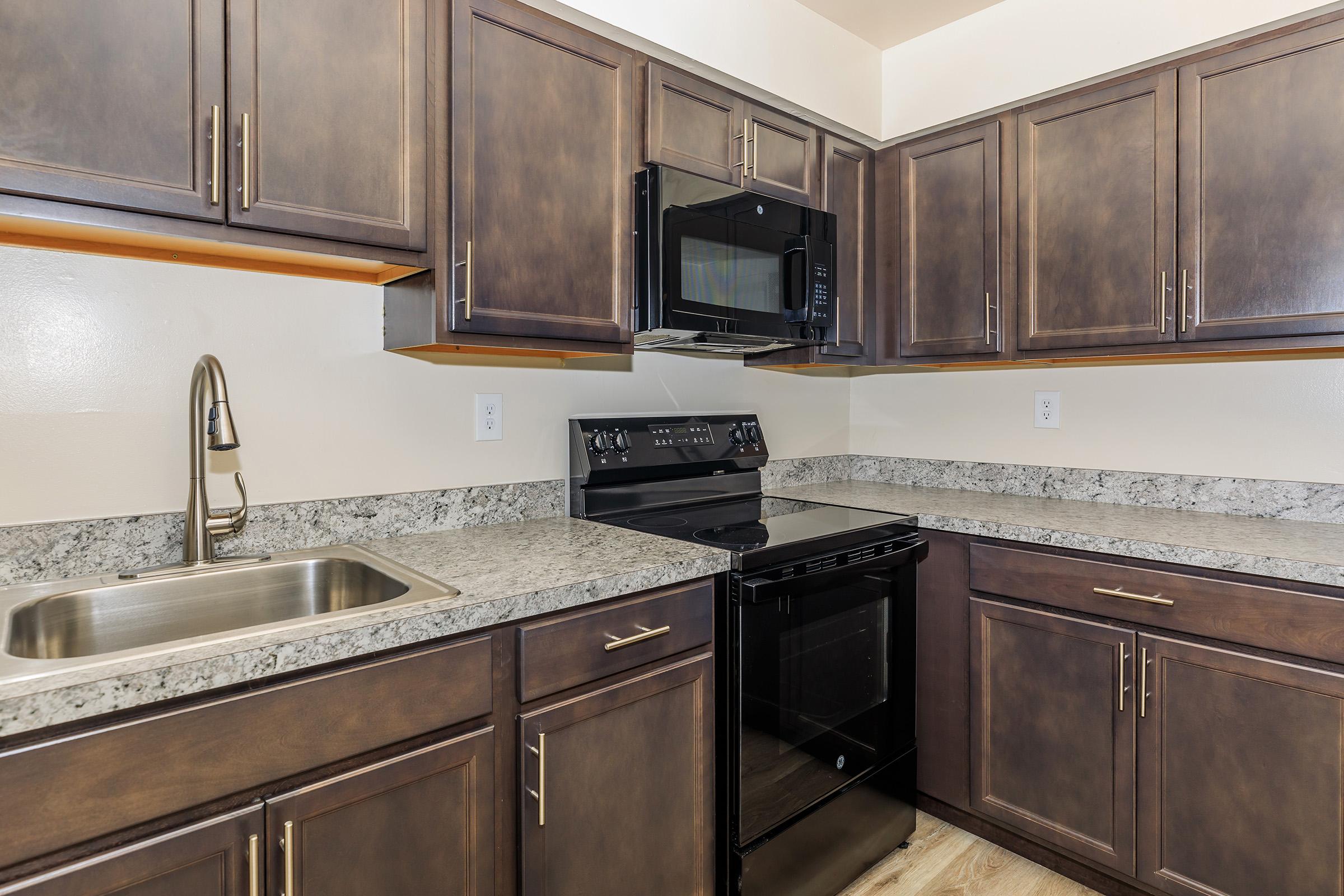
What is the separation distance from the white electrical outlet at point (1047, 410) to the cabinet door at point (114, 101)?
231 cm

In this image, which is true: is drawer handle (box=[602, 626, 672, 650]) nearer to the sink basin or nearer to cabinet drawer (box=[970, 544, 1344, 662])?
the sink basin

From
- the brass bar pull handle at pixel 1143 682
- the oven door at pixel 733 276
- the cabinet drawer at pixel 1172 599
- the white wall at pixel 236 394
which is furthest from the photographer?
the oven door at pixel 733 276

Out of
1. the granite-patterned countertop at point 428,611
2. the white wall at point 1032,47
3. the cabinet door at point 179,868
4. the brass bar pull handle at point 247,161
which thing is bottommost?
the cabinet door at point 179,868

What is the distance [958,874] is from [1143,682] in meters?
0.71

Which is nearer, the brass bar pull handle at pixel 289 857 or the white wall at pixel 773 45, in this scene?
the brass bar pull handle at pixel 289 857

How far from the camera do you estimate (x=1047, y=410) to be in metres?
2.34

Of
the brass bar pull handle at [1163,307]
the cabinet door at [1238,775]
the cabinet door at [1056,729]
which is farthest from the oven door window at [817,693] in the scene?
the brass bar pull handle at [1163,307]

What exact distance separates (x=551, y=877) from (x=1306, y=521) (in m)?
2.04

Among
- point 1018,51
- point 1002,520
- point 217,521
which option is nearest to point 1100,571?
point 1002,520

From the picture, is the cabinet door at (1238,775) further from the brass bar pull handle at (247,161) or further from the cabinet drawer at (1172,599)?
the brass bar pull handle at (247,161)

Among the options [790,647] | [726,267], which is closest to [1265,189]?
[726,267]

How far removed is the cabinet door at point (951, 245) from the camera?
2.15 metres

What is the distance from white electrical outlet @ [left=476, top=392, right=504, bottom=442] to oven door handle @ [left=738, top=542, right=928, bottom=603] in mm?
776

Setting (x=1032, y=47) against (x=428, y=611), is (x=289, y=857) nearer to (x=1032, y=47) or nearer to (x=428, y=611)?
(x=428, y=611)
